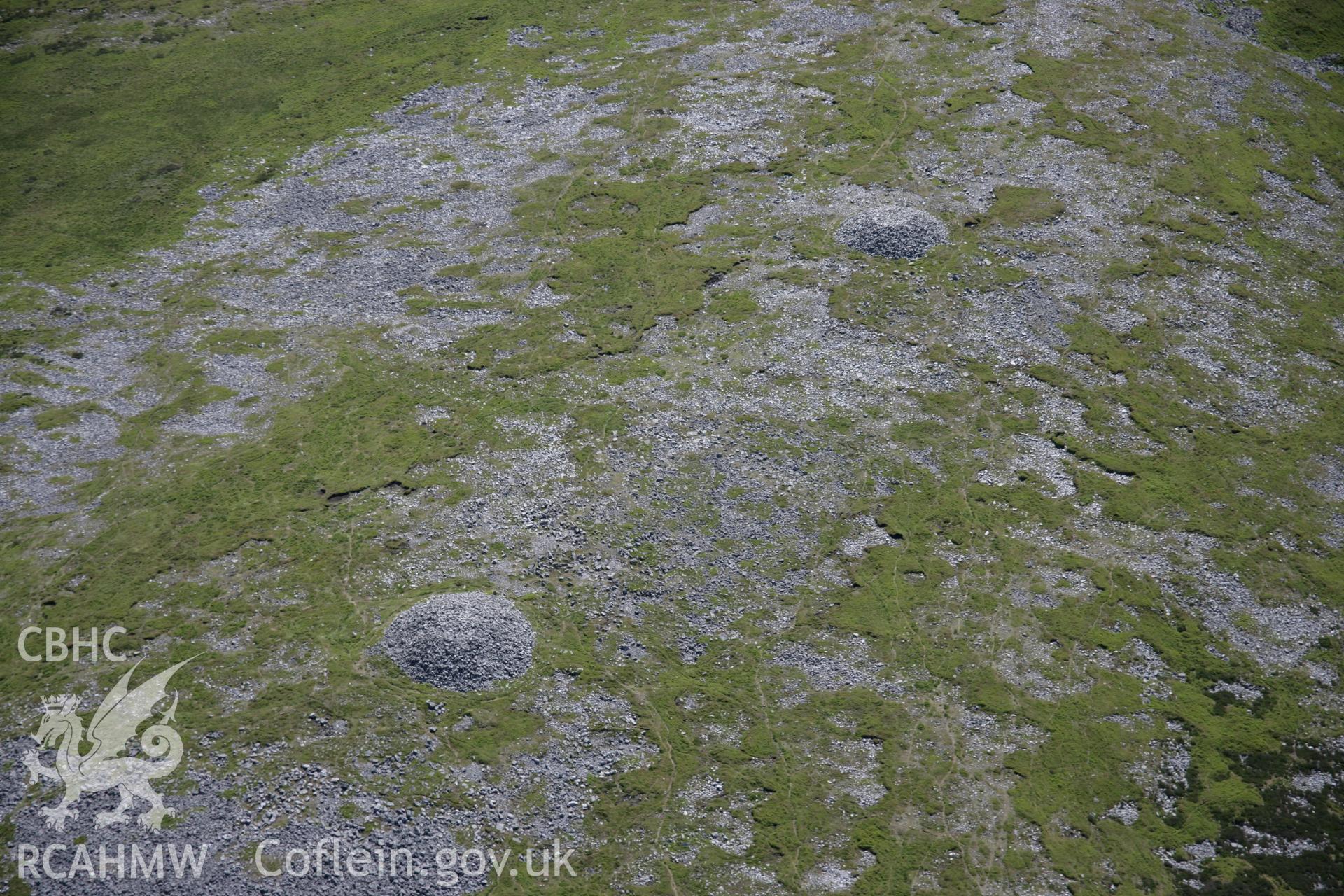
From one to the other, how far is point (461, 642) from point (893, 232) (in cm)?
1758

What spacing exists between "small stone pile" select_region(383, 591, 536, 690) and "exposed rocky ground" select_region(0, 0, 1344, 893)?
0.24 feet

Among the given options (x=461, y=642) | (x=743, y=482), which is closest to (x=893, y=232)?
(x=743, y=482)

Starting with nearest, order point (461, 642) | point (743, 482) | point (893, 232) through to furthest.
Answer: point (461, 642), point (743, 482), point (893, 232)

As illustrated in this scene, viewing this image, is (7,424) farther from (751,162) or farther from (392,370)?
(751,162)

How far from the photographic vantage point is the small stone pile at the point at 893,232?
28578 millimetres

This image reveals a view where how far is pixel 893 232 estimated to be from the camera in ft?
95.1

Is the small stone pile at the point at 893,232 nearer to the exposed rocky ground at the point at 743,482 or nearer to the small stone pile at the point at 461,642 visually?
the exposed rocky ground at the point at 743,482

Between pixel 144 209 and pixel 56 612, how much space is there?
51.8ft

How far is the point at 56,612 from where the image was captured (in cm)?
2003

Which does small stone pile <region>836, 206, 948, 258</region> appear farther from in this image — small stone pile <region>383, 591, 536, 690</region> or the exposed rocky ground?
small stone pile <region>383, 591, 536, 690</region>

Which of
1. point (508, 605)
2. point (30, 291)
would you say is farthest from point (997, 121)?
point (30, 291)

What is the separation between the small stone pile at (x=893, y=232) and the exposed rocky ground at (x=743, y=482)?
0.12 m

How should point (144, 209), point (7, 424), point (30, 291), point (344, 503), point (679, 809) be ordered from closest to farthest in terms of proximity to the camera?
point (679, 809) → point (344, 503) → point (7, 424) → point (30, 291) → point (144, 209)

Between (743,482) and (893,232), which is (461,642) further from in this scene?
(893,232)
